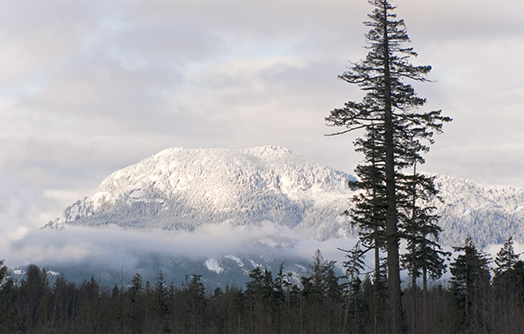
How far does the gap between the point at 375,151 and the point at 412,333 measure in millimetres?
10860

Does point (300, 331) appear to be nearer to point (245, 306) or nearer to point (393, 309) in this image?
point (393, 309)

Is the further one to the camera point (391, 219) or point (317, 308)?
point (317, 308)

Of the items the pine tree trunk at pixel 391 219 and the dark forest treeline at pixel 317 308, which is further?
the dark forest treeline at pixel 317 308

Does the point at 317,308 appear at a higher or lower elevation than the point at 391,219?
lower

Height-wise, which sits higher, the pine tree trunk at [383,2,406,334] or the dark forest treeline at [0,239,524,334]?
the pine tree trunk at [383,2,406,334]

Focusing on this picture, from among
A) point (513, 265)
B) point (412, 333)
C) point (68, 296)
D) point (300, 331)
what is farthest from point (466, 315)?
point (68, 296)

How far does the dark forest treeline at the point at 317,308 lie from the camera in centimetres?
3262

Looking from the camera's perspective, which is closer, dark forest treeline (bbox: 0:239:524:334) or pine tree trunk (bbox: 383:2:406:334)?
pine tree trunk (bbox: 383:2:406:334)

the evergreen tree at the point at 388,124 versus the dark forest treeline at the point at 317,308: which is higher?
the evergreen tree at the point at 388,124

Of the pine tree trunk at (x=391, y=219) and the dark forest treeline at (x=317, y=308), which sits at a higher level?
the pine tree trunk at (x=391, y=219)

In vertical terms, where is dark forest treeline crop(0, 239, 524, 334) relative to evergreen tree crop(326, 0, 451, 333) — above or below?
below

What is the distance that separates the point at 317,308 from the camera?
34.9 meters

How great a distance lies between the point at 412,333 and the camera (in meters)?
30.0

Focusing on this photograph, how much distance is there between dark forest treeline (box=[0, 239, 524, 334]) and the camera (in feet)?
107
